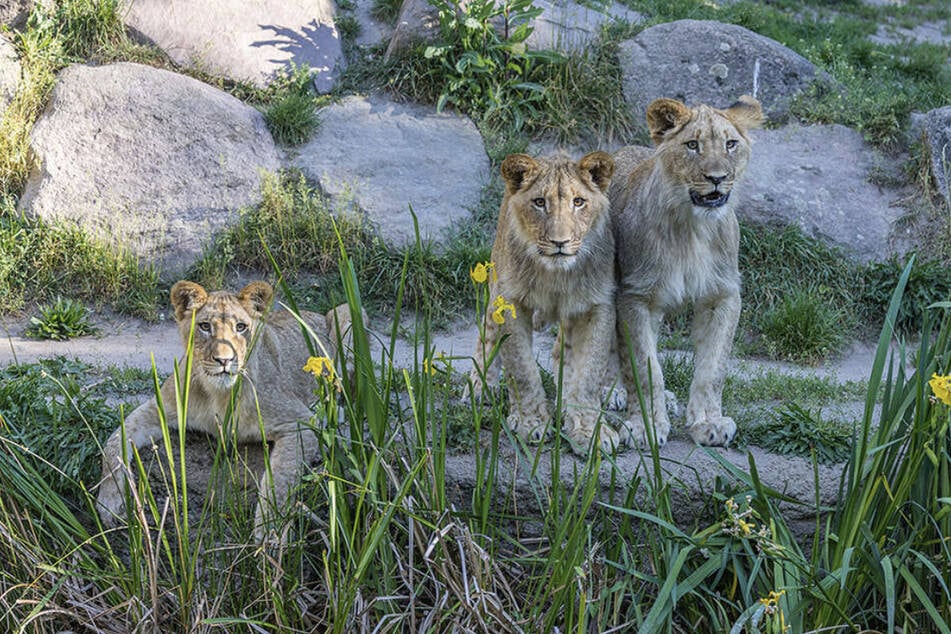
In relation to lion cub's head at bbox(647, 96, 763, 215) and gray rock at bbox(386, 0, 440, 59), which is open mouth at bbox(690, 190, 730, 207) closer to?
lion cub's head at bbox(647, 96, 763, 215)

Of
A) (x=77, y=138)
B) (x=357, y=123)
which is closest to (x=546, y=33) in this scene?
(x=357, y=123)

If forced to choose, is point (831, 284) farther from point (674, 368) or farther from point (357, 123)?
point (357, 123)

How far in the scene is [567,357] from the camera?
6418 millimetres

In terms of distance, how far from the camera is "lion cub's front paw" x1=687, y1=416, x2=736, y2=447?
568 cm

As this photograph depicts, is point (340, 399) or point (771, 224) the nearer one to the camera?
point (340, 399)

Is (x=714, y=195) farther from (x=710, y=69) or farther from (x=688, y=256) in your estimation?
(x=710, y=69)

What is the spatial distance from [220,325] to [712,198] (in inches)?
94.0

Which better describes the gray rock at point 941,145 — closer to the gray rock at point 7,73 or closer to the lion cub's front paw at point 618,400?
the lion cub's front paw at point 618,400

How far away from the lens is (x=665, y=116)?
5801 mm

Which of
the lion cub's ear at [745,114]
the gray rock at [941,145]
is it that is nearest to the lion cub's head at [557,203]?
the lion cub's ear at [745,114]

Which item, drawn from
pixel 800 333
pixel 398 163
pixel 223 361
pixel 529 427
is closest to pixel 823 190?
pixel 800 333

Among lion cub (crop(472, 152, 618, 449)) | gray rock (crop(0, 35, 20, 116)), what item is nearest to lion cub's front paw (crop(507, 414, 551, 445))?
lion cub (crop(472, 152, 618, 449))

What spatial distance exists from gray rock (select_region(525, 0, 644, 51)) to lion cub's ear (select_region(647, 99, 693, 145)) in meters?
5.43

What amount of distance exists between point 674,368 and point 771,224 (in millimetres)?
3321
